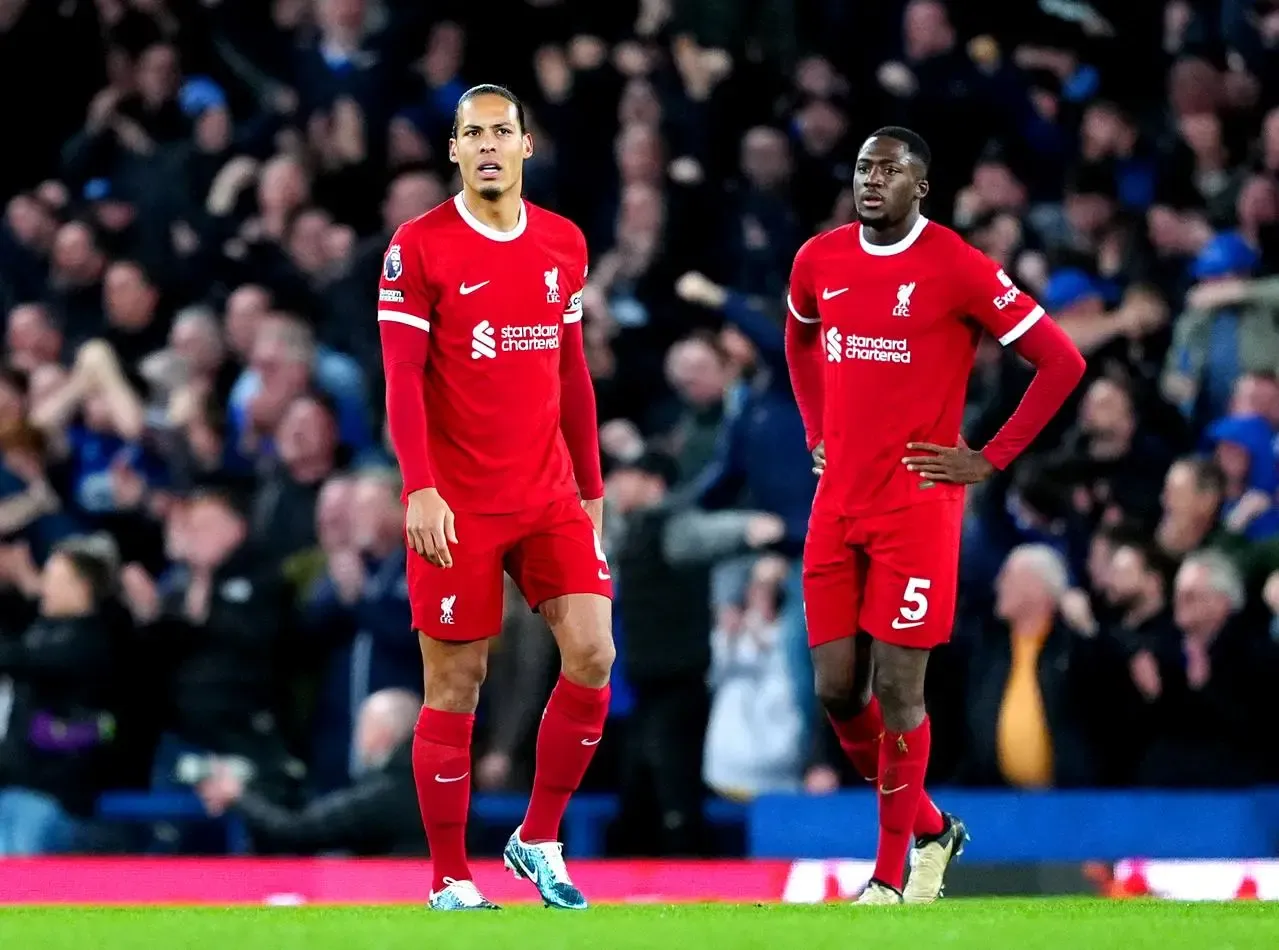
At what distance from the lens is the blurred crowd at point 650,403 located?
10133mm

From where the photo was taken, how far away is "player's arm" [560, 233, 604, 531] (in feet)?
24.8

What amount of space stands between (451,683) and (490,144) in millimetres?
1577

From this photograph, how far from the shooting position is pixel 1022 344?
7.77 meters

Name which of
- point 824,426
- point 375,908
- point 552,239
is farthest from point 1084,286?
point 375,908

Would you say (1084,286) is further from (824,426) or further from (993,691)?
(824,426)

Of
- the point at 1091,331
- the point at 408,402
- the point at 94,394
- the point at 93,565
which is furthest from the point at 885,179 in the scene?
the point at 94,394

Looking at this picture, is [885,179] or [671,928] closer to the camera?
[671,928]

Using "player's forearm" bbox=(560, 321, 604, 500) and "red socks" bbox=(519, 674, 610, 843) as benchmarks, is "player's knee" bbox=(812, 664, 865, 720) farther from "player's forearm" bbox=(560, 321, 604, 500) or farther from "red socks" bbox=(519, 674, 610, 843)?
"player's forearm" bbox=(560, 321, 604, 500)

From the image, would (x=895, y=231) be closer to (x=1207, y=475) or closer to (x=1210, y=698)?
(x=1210, y=698)

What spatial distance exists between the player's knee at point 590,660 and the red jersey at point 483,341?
44 cm

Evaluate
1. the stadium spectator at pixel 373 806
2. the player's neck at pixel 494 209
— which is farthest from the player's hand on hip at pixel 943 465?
the stadium spectator at pixel 373 806

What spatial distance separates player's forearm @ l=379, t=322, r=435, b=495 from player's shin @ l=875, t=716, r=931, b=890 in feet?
5.58

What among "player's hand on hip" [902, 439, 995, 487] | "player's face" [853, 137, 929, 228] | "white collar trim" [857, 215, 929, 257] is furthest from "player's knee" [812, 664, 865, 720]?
"player's face" [853, 137, 929, 228]

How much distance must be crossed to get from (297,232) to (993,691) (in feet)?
19.4
